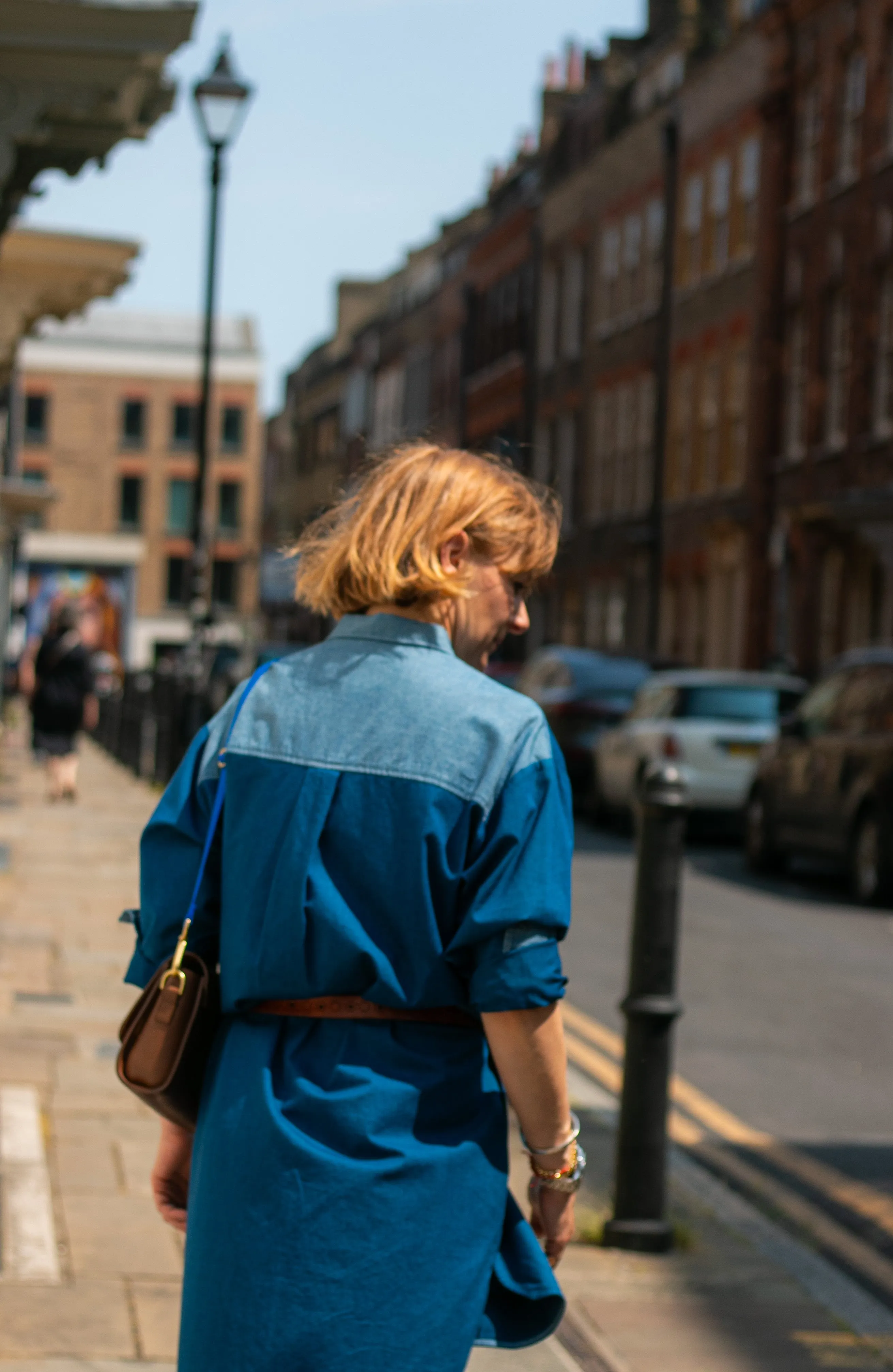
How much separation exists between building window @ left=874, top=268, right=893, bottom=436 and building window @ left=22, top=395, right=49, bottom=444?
6027 centimetres

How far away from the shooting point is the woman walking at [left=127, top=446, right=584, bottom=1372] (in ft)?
8.91

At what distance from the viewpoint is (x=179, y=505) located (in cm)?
8669

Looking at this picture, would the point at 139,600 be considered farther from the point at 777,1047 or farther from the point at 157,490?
the point at 777,1047

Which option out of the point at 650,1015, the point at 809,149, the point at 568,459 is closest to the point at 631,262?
the point at 568,459

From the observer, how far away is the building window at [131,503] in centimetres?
8600

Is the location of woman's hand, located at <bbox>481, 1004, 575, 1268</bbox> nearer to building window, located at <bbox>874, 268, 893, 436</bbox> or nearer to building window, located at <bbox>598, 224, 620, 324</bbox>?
building window, located at <bbox>874, 268, 893, 436</bbox>

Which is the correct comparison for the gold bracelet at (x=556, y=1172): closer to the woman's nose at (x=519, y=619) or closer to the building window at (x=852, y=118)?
the woman's nose at (x=519, y=619)

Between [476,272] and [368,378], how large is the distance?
16.2 m

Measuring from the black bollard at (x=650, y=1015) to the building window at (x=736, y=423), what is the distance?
28842 mm

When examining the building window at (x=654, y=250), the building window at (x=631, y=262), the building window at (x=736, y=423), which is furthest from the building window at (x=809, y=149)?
the building window at (x=631, y=262)

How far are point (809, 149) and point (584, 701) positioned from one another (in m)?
12.8

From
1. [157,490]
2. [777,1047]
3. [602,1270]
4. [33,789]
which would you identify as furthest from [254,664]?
[157,490]

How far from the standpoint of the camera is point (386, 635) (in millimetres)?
2924

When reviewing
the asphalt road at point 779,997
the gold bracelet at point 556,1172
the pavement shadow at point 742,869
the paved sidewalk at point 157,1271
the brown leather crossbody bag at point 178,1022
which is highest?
the brown leather crossbody bag at point 178,1022
